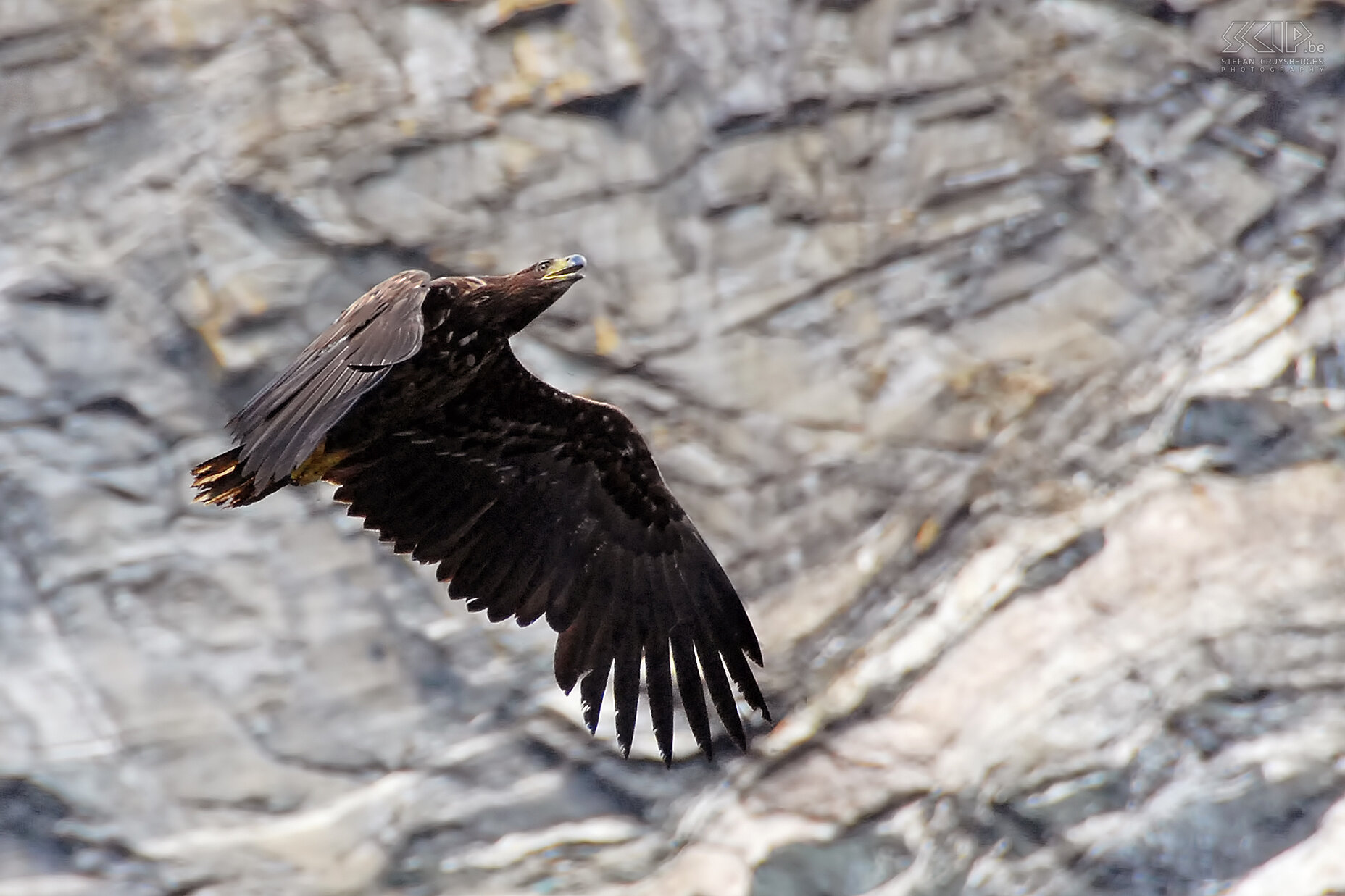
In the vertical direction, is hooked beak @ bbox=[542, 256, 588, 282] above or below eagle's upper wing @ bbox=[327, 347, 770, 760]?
above

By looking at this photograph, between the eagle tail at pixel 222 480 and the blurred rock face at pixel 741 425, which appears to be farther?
the blurred rock face at pixel 741 425

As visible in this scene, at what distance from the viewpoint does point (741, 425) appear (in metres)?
7.61

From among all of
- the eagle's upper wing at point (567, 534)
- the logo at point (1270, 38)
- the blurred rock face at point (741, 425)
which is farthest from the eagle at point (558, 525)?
the logo at point (1270, 38)

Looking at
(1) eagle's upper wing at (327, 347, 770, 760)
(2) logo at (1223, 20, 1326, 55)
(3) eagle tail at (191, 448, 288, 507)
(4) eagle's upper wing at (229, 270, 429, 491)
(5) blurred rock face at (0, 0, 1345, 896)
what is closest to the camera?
(4) eagle's upper wing at (229, 270, 429, 491)

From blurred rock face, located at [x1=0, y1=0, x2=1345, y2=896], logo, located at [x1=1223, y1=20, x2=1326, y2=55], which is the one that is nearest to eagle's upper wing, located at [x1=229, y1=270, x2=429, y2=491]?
blurred rock face, located at [x1=0, y1=0, x2=1345, y2=896]

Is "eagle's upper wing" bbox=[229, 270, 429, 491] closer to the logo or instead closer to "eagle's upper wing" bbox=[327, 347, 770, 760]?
"eagle's upper wing" bbox=[327, 347, 770, 760]

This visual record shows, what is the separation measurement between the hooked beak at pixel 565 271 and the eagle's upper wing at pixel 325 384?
557 mm

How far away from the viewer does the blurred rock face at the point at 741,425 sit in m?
7.32

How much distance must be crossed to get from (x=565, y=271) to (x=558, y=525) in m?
1.08

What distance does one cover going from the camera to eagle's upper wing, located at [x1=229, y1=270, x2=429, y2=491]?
4156 mm

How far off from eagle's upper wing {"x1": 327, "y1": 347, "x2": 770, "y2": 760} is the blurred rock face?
1.79 meters

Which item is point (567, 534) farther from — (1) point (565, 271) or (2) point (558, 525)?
(1) point (565, 271)

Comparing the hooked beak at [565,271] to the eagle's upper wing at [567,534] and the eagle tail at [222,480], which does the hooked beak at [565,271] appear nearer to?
the eagle's upper wing at [567,534]

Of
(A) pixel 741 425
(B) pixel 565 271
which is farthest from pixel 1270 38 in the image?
(B) pixel 565 271
